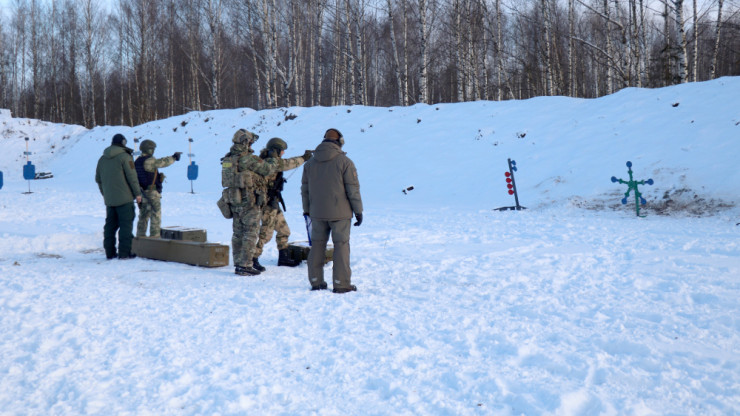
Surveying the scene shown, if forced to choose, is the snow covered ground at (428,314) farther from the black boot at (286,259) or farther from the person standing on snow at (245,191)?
the person standing on snow at (245,191)

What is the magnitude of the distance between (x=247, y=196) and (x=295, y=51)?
809 inches

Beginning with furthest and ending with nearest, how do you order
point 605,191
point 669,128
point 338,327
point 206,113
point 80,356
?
1. point 206,113
2. point 669,128
3. point 605,191
4. point 338,327
5. point 80,356

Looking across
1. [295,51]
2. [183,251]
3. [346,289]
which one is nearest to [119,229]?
[183,251]

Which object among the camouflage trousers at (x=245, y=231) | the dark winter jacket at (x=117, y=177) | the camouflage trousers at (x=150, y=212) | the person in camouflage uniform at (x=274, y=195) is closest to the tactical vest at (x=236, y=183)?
the camouflage trousers at (x=245, y=231)

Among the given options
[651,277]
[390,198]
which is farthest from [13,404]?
[390,198]

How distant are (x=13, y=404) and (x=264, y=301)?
2.19 metres

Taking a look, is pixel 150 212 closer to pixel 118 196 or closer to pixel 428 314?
pixel 118 196

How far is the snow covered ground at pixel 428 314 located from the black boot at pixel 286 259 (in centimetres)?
19

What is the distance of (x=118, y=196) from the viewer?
6941mm

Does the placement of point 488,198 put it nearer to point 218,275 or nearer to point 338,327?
point 218,275

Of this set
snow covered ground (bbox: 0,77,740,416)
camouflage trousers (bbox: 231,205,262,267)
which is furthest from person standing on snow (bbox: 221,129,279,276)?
snow covered ground (bbox: 0,77,740,416)

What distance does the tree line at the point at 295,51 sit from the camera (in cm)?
2583

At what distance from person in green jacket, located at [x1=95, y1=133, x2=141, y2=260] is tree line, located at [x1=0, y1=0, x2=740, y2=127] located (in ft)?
55.8

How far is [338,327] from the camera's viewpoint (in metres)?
3.88
